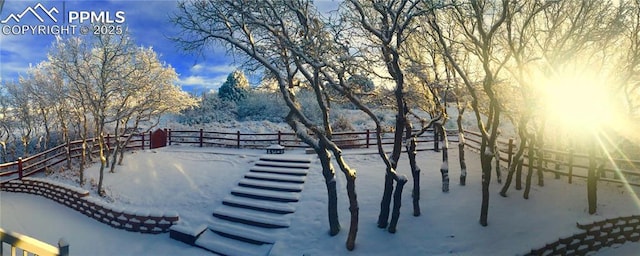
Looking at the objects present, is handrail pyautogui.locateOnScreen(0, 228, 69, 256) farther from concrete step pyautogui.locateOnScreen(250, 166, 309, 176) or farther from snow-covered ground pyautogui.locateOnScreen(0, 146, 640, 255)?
concrete step pyautogui.locateOnScreen(250, 166, 309, 176)

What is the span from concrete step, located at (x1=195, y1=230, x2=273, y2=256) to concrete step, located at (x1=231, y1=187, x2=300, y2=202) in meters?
1.78

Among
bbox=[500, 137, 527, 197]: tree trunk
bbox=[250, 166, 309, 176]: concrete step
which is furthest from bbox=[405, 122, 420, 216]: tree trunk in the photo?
bbox=[250, 166, 309, 176]: concrete step

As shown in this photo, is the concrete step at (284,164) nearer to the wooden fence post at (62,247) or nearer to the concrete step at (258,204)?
the concrete step at (258,204)

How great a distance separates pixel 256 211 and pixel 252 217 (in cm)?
47

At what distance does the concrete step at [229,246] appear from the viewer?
23.5ft

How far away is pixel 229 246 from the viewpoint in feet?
24.3

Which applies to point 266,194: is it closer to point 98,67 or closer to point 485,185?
point 485,185

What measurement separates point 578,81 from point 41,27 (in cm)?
1405

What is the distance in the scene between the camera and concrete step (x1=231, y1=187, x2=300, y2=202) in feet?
30.2

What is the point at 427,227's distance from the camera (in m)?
7.40

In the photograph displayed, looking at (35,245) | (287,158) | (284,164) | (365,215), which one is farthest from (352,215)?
(287,158)

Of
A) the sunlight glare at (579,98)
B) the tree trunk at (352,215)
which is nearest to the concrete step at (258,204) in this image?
the tree trunk at (352,215)

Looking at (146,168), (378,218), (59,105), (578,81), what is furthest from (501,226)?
(59,105)

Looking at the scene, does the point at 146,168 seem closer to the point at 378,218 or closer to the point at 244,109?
the point at 378,218
